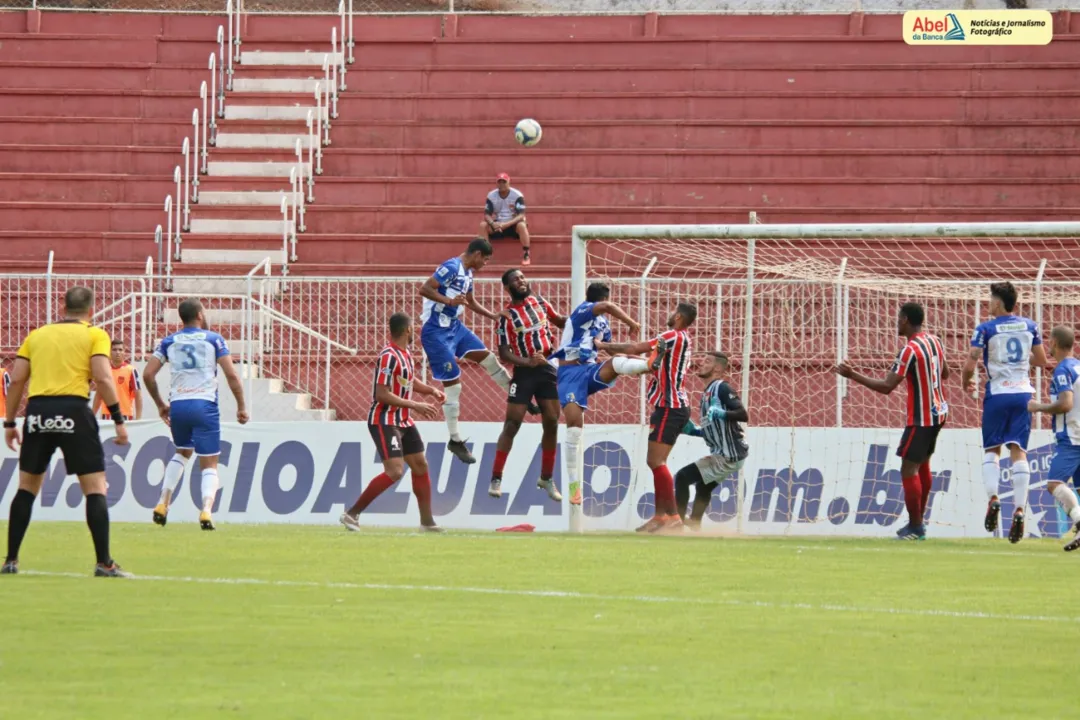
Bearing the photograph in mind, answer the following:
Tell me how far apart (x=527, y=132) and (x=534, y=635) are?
17.9 m

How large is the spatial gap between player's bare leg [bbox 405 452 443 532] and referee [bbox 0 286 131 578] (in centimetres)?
473

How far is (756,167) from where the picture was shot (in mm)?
26109

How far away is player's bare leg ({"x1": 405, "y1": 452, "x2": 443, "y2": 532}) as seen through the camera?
1520 cm

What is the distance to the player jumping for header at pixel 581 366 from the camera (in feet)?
52.9

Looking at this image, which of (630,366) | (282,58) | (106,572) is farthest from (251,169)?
(106,572)

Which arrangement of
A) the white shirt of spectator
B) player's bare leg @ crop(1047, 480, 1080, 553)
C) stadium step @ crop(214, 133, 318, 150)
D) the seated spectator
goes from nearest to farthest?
player's bare leg @ crop(1047, 480, 1080, 553) < the seated spectator < the white shirt of spectator < stadium step @ crop(214, 133, 318, 150)

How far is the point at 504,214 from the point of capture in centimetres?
2408

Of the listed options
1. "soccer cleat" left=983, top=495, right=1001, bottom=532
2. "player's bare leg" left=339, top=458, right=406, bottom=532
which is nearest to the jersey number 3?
"player's bare leg" left=339, top=458, right=406, bottom=532

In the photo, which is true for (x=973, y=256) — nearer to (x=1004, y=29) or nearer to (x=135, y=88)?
(x=1004, y=29)

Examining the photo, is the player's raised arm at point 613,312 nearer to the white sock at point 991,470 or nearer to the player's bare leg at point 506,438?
the player's bare leg at point 506,438

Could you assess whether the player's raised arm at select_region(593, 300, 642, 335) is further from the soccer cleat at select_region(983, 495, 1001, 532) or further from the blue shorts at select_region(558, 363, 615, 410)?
the soccer cleat at select_region(983, 495, 1001, 532)

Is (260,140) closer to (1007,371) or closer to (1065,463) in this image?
(1007,371)

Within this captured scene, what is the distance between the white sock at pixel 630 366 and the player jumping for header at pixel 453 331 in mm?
1159

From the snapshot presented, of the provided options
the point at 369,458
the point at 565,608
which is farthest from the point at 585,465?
the point at 565,608
